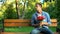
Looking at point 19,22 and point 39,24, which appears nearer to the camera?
point 39,24

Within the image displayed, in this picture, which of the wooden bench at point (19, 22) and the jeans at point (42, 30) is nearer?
the jeans at point (42, 30)

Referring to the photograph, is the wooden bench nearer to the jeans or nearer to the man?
the man

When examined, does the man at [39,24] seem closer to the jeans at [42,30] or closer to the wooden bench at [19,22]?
the jeans at [42,30]

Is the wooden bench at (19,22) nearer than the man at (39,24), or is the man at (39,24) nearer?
the man at (39,24)

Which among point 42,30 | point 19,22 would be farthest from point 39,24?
point 19,22

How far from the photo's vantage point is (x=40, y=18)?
529cm

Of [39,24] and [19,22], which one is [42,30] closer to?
[39,24]

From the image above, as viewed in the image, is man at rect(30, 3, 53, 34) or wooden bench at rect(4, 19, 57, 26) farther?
wooden bench at rect(4, 19, 57, 26)

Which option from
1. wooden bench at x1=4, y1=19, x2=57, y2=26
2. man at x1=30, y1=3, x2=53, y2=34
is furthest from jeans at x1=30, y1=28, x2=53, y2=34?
wooden bench at x1=4, y1=19, x2=57, y2=26

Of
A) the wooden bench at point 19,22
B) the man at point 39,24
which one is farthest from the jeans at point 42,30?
the wooden bench at point 19,22

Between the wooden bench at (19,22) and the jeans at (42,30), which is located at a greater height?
the wooden bench at (19,22)

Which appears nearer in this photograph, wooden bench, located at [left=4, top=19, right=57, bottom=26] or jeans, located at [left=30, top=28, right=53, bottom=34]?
jeans, located at [left=30, top=28, right=53, bottom=34]

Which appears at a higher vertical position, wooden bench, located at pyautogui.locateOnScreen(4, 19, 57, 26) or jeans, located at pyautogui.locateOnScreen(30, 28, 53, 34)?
wooden bench, located at pyautogui.locateOnScreen(4, 19, 57, 26)

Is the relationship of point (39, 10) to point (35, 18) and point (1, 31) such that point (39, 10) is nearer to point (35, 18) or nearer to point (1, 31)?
point (35, 18)
